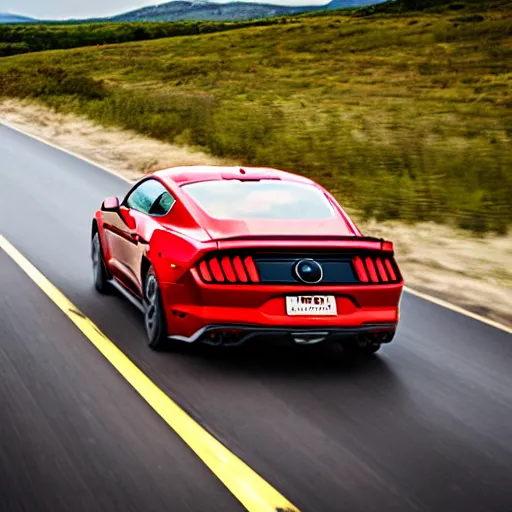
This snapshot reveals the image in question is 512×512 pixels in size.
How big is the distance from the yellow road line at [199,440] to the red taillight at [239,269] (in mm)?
969

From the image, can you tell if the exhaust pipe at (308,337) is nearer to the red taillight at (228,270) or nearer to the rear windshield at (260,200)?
the red taillight at (228,270)

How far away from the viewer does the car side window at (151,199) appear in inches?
323

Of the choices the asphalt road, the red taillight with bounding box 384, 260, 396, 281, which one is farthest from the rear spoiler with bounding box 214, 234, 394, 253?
the asphalt road

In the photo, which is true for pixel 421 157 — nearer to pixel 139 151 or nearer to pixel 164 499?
pixel 139 151

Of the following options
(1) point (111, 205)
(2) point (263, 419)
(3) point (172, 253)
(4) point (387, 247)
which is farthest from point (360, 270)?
(1) point (111, 205)

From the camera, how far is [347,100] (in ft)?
122

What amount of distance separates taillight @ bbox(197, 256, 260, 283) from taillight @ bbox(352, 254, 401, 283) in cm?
78

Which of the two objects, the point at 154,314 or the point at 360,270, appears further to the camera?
the point at 154,314

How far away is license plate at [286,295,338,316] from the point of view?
7043 mm

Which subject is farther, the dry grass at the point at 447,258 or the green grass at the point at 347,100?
the green grass at the point at 347,100

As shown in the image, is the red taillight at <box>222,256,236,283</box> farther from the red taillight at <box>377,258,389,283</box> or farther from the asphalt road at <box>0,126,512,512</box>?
the red taillight at <box>377,258,389,283</box>

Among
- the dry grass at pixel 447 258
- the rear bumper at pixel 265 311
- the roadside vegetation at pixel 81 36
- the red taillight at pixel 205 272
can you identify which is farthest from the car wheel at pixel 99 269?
the roadside vegetation at pixel 81 36

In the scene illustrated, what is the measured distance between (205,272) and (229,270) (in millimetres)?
173

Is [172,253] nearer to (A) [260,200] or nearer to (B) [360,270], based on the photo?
(A) [260,200]
